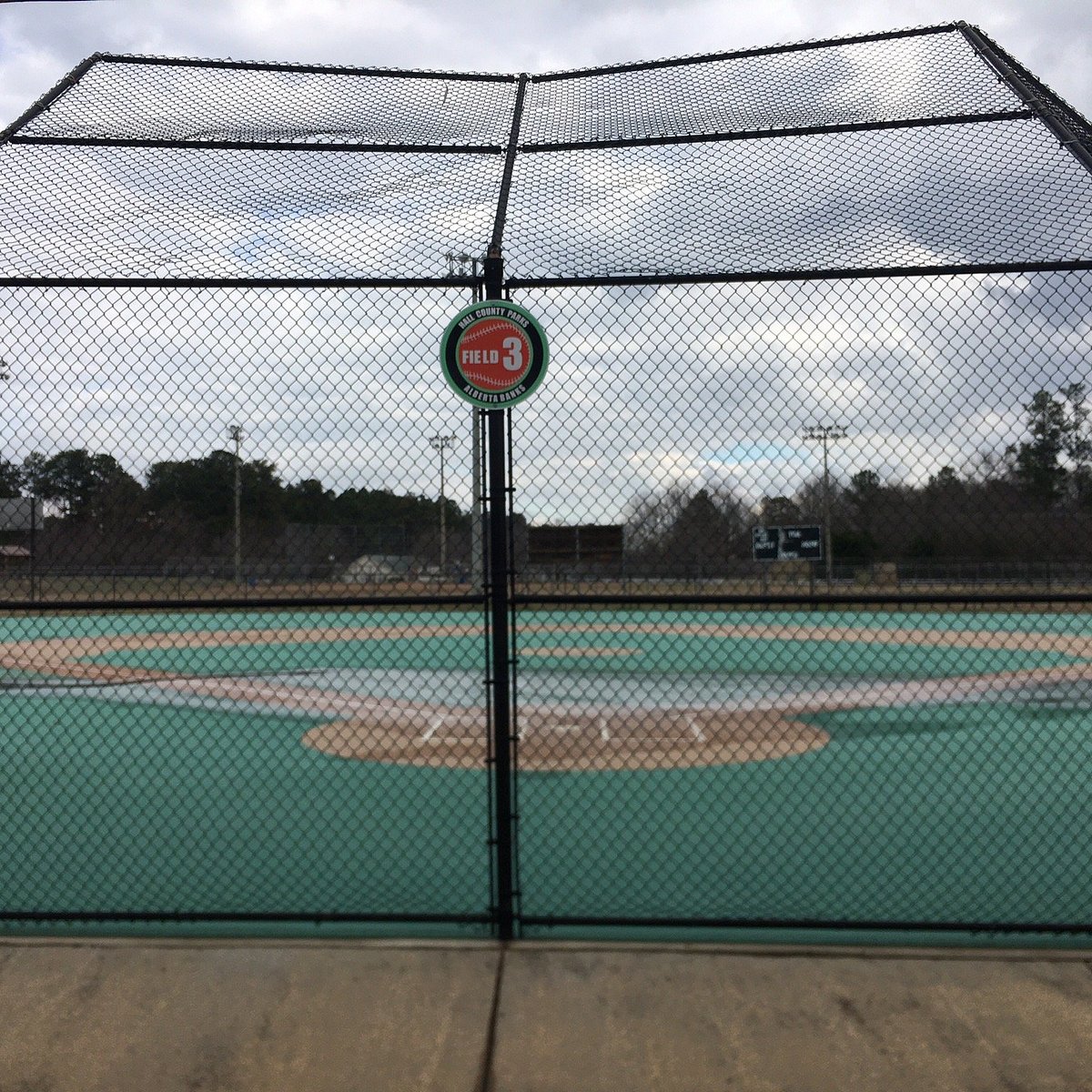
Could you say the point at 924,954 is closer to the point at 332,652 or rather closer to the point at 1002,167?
the point at 1002,167

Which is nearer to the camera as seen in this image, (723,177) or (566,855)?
(723,177)

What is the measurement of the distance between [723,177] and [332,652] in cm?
1782

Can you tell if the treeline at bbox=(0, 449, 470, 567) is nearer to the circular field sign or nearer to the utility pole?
the utility pole

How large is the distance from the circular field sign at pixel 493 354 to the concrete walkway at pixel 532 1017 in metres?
2.41

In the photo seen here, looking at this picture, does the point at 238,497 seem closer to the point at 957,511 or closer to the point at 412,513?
the point at 412,513

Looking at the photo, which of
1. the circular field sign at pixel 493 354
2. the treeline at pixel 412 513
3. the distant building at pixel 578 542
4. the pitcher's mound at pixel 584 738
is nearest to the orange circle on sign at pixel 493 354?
the circular field sign at pixel 493 354

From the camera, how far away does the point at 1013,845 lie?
6254 mm

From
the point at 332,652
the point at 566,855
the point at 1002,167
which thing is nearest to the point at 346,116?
the point at 1002,167

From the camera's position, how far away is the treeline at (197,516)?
7.55 metres

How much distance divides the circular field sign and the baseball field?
7.62 feet

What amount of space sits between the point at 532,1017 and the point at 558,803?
12.1 feet

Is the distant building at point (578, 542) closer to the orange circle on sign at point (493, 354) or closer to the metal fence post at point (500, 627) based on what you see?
the metal fence post at point (500, 627)

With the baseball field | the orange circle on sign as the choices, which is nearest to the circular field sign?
the orange circle on sign

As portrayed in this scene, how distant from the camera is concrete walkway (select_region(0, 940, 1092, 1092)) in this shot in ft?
10.8
